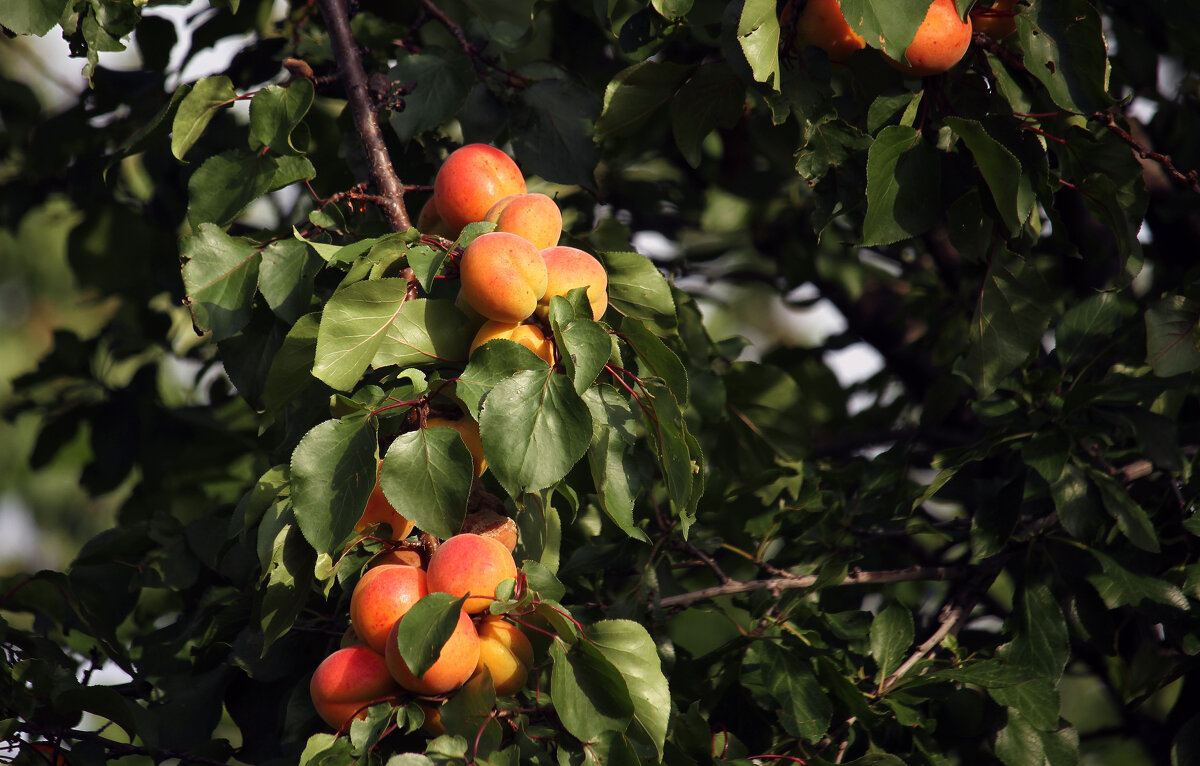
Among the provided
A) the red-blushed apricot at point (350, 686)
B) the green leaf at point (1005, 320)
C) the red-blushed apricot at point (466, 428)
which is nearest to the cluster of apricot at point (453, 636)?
the red-blushed apricot at point (350, 686)

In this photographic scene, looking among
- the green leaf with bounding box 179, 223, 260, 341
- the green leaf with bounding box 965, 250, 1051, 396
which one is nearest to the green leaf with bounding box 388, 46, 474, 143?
the green leaf with bounding box 179, 223, 260, 341

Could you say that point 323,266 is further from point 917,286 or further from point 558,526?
point 917,286

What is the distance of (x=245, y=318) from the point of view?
3.85 feet

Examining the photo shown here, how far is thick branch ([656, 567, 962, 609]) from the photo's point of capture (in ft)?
4.67

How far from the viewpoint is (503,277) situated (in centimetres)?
95

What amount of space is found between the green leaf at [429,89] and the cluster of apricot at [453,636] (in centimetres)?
64

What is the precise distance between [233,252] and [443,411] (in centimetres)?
34

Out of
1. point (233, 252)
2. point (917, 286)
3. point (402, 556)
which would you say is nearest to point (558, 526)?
point (402, 556)

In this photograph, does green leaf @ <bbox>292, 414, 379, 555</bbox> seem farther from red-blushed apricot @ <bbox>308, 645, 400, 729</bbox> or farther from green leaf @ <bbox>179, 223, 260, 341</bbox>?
green leaf @ <bbox>179, 223, 260, 341</bbox>

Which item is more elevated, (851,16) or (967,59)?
(851,16)

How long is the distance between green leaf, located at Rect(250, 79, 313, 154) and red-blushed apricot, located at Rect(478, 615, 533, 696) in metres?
0.64

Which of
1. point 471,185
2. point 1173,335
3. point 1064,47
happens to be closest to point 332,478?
point 471,185

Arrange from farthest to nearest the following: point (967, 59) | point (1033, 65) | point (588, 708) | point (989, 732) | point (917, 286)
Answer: point (917, 286) → point (989, 732) → point (967, 59) → point (1033, 65) → point (588, 708)

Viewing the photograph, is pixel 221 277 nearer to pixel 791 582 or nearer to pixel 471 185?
pixel 471 185
